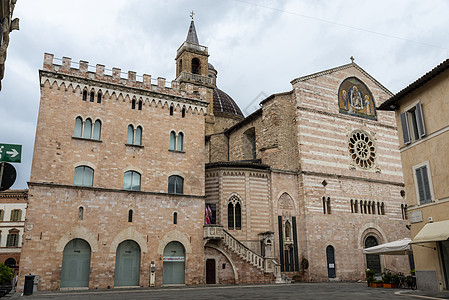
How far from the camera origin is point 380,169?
3266 centimetres

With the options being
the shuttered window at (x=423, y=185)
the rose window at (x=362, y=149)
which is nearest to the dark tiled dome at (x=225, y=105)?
the rose window at (x=362, y=149)

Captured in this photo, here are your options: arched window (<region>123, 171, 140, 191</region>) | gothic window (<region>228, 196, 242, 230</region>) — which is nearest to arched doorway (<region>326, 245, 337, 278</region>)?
gothic window (<region>228, 196, 242, 230</region>)

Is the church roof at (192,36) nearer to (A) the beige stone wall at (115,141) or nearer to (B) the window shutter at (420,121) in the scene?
(A) the beige stone wall at (115,141)

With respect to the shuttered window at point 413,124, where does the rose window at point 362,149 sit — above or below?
above

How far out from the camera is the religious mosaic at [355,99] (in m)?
33.0

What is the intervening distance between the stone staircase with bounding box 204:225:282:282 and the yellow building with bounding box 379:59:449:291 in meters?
9.28

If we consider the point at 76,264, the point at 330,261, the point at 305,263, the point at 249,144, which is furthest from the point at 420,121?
the point at 249,144

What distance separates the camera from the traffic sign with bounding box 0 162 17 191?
816cm

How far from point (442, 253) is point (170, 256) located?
1442cm

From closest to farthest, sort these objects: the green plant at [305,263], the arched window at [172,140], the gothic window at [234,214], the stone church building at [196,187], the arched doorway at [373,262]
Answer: the stone church building at [196,187]
the arched window at [172,140]
the gothic window at [234,214]
the green plant at [305,263]
the arched doorway at [373,262]

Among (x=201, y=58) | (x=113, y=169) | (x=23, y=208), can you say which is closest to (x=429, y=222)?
(x=113, y=169)

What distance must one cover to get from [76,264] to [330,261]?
17.5 meters

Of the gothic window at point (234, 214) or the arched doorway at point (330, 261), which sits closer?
the gothic window at point (234, 214)

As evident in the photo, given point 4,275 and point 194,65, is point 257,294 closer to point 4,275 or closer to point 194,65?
point 4,275
